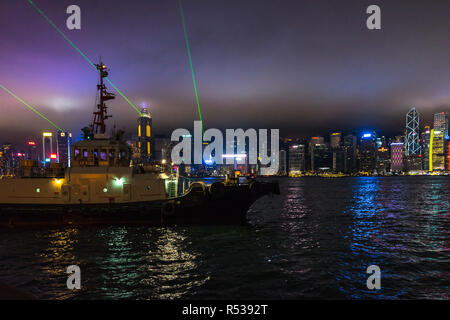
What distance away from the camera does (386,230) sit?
77.6 feet

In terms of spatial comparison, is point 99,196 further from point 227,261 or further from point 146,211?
point 227,261

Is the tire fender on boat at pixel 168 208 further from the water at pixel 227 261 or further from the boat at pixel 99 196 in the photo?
the water at pixel 227 261

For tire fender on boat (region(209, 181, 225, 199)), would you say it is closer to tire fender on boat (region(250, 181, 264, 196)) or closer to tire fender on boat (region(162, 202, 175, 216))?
tire fender on boat (region(250, 181, 264, 196))

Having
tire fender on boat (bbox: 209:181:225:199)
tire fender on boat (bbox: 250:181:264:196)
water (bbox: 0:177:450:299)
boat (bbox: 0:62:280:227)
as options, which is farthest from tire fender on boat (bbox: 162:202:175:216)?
tire fender on boat (bbox: 250:181:264:196)

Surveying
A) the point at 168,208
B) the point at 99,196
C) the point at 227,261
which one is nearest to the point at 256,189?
the point at 168,208

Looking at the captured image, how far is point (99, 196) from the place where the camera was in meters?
21.3

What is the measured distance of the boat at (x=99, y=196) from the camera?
21.3 meters

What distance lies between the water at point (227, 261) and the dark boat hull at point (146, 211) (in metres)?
0.86

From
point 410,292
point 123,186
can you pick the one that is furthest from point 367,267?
point 123,186

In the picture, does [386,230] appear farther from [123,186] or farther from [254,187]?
[123,186]

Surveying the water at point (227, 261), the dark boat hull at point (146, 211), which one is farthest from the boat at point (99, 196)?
the water at point (227, 261)

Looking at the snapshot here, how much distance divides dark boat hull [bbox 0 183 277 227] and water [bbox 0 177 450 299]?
0.86 meters

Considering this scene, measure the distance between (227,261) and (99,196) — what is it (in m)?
13.0
